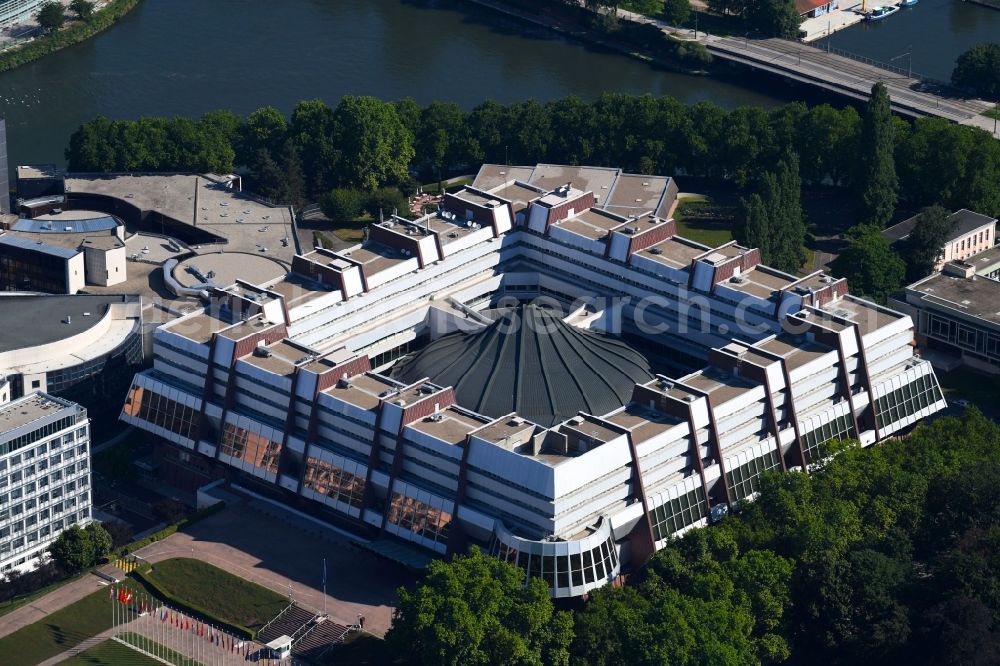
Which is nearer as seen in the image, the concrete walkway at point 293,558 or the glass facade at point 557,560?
the glass facade at point 557,560

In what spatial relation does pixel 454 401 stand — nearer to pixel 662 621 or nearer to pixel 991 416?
pixel 662 621

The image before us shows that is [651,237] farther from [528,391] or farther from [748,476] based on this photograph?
[748,476]

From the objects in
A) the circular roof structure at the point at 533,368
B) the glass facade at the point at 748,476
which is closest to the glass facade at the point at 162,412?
the circular roof structure at the point at 533,368

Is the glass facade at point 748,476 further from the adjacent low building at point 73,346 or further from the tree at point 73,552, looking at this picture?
the adjacent low building at point 73,346

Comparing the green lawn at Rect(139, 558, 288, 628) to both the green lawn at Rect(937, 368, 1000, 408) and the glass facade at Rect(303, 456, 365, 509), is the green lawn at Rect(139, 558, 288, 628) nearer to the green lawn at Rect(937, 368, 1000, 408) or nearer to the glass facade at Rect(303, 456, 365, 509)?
the glass facade at Rect(303, 456, 365, 509)

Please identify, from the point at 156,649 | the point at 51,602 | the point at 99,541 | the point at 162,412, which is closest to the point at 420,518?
the point at 156,649
